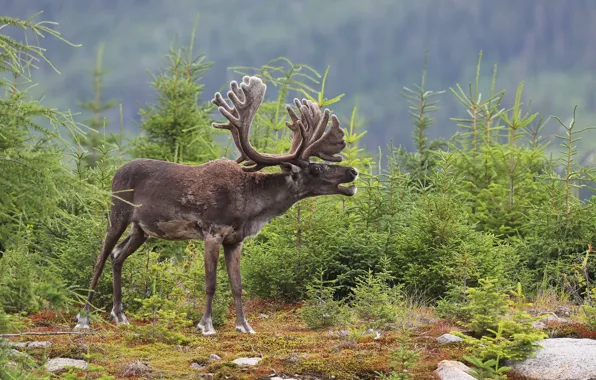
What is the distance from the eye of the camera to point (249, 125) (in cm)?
1013

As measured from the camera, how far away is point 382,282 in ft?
36.3

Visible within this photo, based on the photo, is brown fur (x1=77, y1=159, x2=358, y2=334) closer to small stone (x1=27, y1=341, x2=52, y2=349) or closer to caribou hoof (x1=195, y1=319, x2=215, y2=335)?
caribou hoof (x1=195, y1=319, x2=215, y2=335)

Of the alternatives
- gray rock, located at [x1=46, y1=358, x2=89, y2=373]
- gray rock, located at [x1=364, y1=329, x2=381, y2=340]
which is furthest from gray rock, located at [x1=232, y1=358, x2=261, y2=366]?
gray rock, located at [x1=364, y1=329, x2=381, y2=340]

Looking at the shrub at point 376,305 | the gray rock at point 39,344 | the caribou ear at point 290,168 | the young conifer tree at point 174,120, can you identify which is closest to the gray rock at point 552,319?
the shrub at point 376,305

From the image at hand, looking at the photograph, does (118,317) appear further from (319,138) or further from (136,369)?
(319,138)

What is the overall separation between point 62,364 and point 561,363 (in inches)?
191

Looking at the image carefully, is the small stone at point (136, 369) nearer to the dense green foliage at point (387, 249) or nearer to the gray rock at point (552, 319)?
the dense green foliage at point (387, 249)

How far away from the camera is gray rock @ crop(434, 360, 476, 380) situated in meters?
7.67

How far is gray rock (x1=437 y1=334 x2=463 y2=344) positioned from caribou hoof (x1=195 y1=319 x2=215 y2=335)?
2757 mm

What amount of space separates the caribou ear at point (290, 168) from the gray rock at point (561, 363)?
3638mm

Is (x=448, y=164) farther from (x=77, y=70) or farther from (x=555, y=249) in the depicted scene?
(x=77, y=70)

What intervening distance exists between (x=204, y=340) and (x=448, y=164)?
17.4 feet

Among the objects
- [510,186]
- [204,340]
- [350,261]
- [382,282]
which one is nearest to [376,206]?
[350,261]

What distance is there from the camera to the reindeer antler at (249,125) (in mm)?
10125
